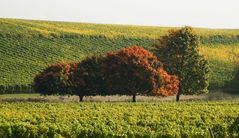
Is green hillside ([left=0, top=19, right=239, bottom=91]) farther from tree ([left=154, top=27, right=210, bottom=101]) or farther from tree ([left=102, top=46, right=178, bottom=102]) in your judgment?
tree ([left=154, top=27, right=210, bottom=101])

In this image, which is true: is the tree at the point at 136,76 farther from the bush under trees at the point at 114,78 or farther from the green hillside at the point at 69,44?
the green hillside at the point at 69,44

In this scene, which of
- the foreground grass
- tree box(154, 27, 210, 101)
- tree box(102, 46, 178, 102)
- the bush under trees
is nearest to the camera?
the foreground grass

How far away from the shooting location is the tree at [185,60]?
83500 mm

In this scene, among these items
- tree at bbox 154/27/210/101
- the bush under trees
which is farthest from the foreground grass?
tree at bbox 154/27/210/101

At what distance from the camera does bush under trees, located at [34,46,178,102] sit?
3027 inches

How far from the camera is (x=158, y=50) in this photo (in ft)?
287

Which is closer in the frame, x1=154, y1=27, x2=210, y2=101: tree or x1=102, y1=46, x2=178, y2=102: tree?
x1=102, y1=46, x2=178, y2=102: tree

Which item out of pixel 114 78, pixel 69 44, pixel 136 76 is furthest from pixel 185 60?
pixel 69 44

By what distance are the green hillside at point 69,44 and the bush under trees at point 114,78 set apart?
13.2 metres

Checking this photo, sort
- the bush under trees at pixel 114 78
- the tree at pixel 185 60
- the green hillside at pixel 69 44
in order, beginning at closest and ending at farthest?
the bush under trees at pixel 114 78 < the tree at pixel 185 60 < the green hillside at pixel 69 44

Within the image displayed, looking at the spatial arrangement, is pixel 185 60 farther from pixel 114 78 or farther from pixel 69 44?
pixel 69 44

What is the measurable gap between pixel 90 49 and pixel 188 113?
65.7 metres

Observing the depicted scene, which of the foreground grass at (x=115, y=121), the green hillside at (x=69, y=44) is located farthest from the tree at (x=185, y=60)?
the foreground grass at (x=115, y=121)

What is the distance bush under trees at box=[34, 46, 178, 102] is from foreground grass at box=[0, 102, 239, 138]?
15.8 meters
